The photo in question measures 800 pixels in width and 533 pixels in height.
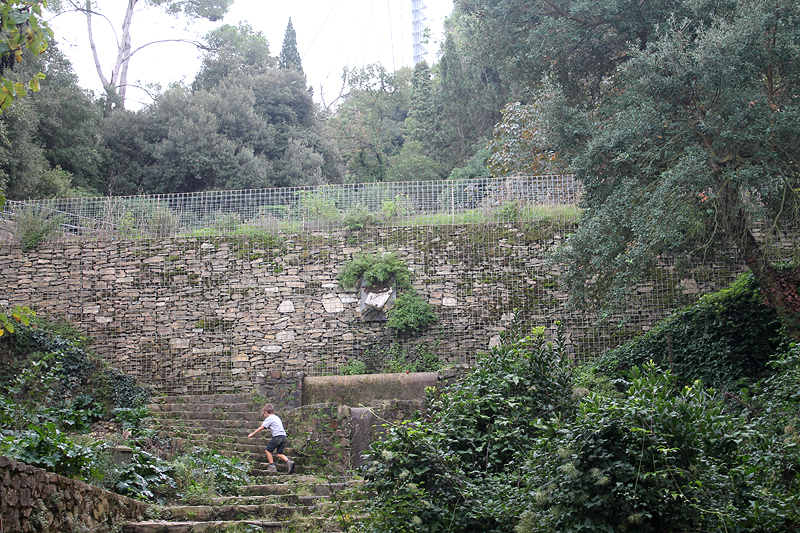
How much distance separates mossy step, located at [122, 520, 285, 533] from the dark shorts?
2312 mm

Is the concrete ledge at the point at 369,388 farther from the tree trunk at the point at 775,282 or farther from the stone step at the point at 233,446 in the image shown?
the tree trunk at the point at 775,282

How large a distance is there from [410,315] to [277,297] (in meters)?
2.44

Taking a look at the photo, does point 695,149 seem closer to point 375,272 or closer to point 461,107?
point 375,272

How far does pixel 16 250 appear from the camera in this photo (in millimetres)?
11383

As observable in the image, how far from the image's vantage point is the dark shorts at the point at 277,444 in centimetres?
745

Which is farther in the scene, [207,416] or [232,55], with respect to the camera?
[232,55]

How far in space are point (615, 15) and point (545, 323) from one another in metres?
4.73

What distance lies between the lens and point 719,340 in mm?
7559

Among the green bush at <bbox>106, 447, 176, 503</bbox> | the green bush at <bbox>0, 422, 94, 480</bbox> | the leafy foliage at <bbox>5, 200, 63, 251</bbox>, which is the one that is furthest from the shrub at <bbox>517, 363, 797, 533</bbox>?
the leafy foliage at <bbox>5, 200, 63, 251</bbox>

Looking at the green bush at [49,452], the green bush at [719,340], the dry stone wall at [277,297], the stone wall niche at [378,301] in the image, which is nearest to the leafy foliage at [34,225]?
the dry stone wall at [277,297]

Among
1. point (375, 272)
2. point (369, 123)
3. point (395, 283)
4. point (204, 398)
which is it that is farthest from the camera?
point (369, 123)

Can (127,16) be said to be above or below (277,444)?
above

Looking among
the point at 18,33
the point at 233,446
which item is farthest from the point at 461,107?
the point at 18,33

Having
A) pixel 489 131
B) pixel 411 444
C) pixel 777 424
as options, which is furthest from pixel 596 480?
pixel 489 131
